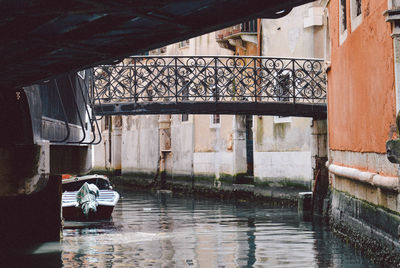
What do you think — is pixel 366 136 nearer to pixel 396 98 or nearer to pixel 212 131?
Answer: pixel 396 98

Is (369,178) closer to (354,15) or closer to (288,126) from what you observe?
(354,15)

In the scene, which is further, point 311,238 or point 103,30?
point 311,238

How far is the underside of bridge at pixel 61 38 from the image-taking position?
396cm

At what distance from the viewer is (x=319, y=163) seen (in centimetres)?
1755

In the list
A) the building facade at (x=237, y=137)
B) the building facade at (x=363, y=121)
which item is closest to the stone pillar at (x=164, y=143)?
the building facade at (x=237, y=137)

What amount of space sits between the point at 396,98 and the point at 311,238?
547cm

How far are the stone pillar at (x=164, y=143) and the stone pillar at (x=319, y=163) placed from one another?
13.9 m

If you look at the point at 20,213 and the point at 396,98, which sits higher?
the point at 396,98

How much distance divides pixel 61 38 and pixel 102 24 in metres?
0.38

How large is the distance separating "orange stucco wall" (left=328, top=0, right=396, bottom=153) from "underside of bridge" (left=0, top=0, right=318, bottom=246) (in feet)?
13.8

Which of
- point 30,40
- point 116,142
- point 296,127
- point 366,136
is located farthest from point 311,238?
point 116,142

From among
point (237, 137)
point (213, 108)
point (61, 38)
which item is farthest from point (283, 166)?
point (61, 38)

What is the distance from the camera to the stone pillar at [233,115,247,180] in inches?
998

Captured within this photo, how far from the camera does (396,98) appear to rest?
28.2 ft
